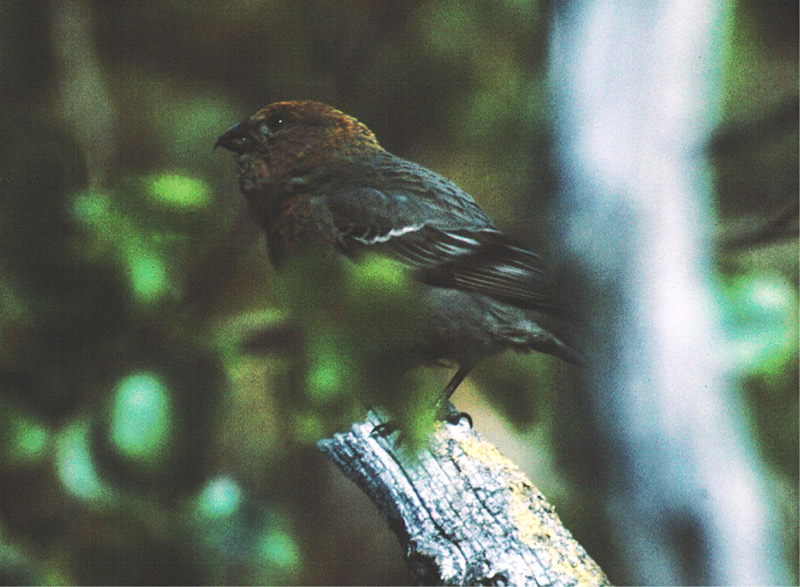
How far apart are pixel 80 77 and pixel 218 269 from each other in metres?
0.43

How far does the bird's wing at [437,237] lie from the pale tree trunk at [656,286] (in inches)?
4.5

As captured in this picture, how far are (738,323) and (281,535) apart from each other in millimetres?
916

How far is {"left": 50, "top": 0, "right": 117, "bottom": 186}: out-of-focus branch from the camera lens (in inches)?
53.4

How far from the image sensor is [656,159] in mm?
1401

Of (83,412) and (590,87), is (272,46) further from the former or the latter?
(83,412)

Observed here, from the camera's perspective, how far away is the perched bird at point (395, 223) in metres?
1.31

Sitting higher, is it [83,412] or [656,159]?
[656,159]

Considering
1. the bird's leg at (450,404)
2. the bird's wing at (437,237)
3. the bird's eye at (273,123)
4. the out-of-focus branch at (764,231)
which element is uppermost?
the bird's eye at (273,123)

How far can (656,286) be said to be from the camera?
1395 mm

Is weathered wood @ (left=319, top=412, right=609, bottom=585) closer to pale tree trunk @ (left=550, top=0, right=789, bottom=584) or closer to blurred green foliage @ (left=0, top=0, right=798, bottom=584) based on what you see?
blurred green foliage @ (left=0, top=0, right=798, bottom=584)

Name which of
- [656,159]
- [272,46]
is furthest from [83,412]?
[656,159]

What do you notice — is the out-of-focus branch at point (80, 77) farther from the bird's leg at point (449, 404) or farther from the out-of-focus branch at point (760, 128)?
the out-of-focus branch at point (760, 128)

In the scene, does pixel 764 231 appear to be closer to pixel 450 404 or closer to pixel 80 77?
pixel 450 404

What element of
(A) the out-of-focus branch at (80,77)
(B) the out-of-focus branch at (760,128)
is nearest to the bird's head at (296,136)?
(A) the out-of-focus branch at (80,77)
